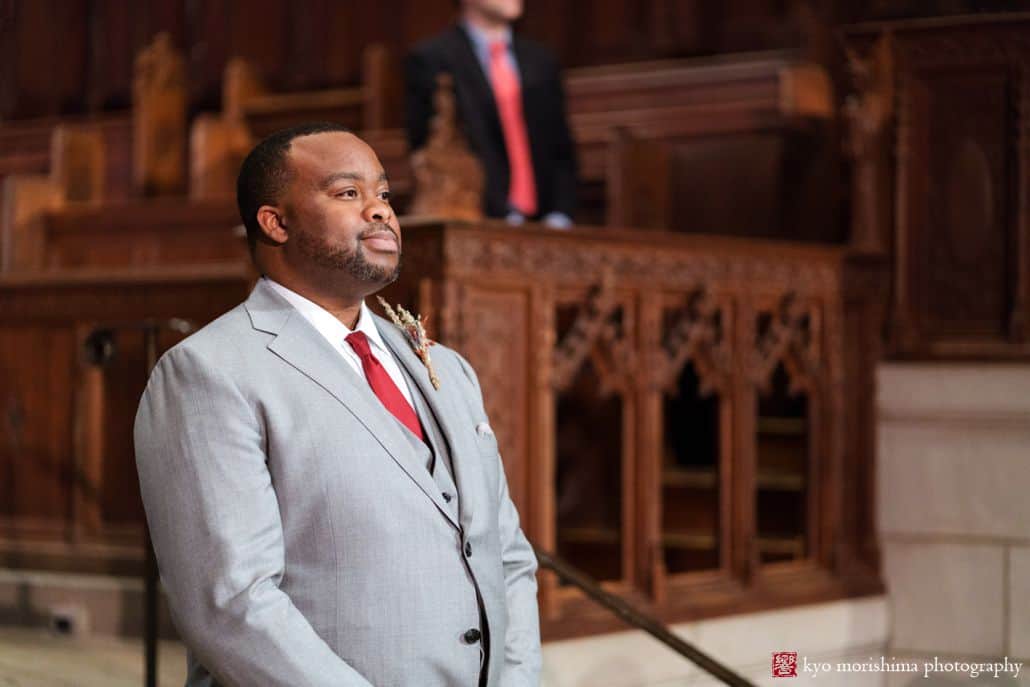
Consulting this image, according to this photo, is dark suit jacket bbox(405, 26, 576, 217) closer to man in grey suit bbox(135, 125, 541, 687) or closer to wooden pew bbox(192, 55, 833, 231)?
wooden pew bbox(192, 55, 833, 231)

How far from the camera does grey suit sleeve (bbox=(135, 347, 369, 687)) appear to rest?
202cm

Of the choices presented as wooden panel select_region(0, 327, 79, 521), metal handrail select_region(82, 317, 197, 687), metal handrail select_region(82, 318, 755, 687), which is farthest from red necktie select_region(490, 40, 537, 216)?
wooden panel select_region(0, 327, 79, 521)

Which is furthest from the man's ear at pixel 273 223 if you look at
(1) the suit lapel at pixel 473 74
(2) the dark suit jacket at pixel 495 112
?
(1) the suit lapel at pixel 473 74

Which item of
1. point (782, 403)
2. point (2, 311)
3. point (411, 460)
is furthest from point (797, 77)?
point (411, 460)

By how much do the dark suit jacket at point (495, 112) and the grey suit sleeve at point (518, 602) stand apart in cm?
310

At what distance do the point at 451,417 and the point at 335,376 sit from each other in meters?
0.22

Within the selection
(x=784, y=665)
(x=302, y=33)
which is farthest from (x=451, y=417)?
(x=302, y=33)

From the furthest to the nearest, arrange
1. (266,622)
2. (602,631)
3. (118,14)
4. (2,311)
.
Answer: (118,14)
(2,311)
(602,631)
(266,622)

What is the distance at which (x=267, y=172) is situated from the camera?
2.21 metres

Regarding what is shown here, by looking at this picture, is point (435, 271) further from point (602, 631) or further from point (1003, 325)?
point (1003, 325)

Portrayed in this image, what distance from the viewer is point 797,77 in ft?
21.5

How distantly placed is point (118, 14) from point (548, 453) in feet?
19.9

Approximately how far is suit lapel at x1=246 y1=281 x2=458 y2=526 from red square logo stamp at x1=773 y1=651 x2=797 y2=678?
3338mm

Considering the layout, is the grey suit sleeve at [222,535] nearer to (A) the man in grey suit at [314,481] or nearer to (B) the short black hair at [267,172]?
(A) the man in grey suit at [314,481]
